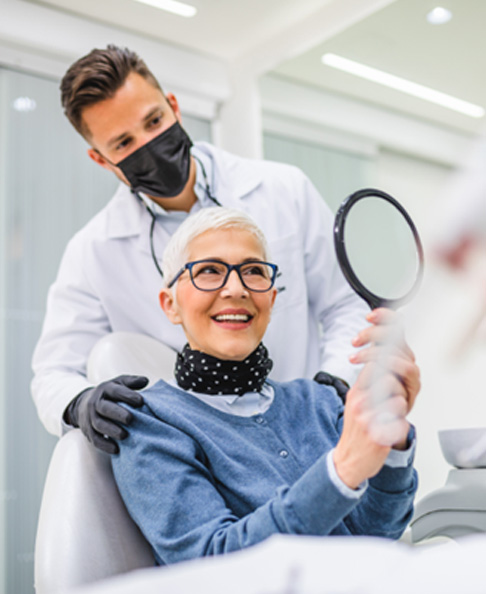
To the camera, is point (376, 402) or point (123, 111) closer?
point (376, 402)

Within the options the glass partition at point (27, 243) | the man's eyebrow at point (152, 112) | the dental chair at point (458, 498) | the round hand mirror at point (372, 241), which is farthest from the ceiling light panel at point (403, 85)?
the dental chair at point (458, 498)

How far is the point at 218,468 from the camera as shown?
1.15 meters

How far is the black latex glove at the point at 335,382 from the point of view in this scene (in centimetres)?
146

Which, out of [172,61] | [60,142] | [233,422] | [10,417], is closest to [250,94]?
[172,61]

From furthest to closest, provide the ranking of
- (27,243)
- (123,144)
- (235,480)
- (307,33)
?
(307,33) → (27,243) → (123,144) → (235,480)

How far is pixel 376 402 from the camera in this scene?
793 millimetres

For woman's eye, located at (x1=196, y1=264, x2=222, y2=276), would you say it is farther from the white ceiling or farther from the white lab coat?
the white ceiling

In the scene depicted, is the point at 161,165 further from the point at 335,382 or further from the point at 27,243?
the point at 27,243

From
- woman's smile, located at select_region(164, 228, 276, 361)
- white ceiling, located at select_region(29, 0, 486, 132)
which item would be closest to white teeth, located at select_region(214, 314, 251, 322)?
woman's smile, located at select_region(164, 228, 276, 361)

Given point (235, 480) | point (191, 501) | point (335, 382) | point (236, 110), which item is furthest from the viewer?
point (236, 110)

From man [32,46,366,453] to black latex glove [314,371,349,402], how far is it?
0.76 feet

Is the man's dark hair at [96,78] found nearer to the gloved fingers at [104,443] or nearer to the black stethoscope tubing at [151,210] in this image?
the black stethoscope tubing at [151,210]

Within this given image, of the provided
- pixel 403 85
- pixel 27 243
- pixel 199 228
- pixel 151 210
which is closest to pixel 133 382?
pixel 199 228

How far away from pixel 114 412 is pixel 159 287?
77 cm
